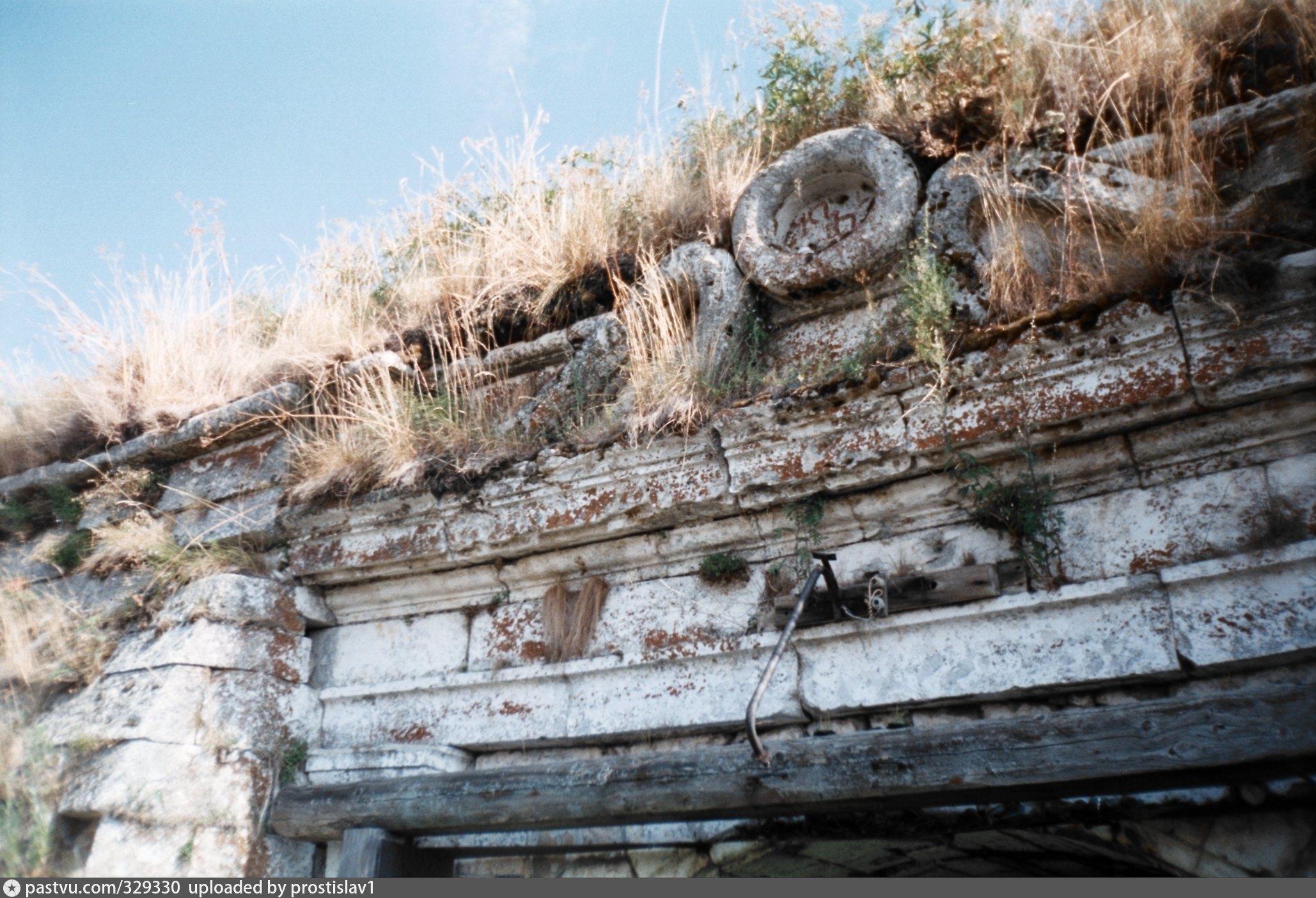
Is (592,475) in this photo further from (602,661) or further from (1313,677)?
(1313,677)

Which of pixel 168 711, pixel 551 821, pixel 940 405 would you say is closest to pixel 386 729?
pixel 168 711

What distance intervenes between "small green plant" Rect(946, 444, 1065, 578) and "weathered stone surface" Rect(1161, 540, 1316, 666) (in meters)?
0.35

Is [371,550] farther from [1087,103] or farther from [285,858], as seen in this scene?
[1087,103]

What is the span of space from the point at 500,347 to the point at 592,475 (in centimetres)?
115

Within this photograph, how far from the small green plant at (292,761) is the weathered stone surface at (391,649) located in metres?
0.30

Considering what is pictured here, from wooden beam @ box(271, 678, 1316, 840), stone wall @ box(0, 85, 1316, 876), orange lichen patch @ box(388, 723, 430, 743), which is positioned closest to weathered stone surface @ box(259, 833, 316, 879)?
stone wall @ box(0, 85, 1316, 876)

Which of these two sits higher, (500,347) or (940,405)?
(500,347)

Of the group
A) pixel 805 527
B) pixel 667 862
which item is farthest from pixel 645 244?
pixel 667 862

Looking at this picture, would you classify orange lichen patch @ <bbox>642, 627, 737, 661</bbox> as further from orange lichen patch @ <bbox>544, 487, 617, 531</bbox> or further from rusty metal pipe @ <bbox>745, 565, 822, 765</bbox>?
orange lichen patch @ <bbox>544, 487, 617, 531</bbox>

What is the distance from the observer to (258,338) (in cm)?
534

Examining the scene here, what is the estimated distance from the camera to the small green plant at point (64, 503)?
4.68 m

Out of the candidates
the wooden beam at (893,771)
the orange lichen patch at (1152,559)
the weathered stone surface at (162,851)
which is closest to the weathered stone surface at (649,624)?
the wooden beam at (893,771)

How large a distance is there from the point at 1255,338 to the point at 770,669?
5.50 ft

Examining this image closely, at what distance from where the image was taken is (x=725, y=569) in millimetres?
3344
